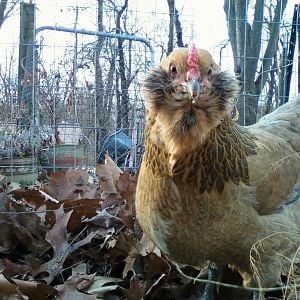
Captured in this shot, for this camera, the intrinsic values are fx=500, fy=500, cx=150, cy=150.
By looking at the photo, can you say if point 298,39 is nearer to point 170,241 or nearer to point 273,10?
point 273,10

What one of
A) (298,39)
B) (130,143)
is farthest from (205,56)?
(298,39)

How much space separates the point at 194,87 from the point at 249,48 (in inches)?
199

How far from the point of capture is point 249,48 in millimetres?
6504

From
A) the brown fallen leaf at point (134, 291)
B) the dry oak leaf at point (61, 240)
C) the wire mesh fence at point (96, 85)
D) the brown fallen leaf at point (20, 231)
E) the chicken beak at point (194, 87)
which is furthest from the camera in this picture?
the wire mesh fence at point (96, 85)

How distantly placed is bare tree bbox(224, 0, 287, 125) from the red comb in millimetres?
4471

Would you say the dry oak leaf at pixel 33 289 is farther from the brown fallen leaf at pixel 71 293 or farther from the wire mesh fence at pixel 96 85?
the wire mesh fence at pixel 96 85

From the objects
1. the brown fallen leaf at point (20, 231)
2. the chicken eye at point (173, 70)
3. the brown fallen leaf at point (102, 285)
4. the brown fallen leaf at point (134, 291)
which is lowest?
the brown fallen leaf at point (102, 285)

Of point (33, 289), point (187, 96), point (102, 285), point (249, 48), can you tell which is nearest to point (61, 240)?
point (102, 285)

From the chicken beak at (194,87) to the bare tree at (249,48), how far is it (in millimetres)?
4550

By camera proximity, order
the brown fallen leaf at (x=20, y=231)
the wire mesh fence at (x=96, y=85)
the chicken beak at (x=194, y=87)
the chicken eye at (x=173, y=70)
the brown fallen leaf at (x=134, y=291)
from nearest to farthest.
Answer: the chicken beak at (x=194, y=87)
the chicken eye at (x=173, y=70)
the brown fallen leaf at (x=134, y=291)
the brown fallen leaf at (x=20, y=231)
the wire mesh fence at (x=96, y=85)

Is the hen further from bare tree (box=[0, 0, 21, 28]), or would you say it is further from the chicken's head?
bare tree (box=[0, 0, 21, 28])

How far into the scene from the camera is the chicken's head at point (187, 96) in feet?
5.92

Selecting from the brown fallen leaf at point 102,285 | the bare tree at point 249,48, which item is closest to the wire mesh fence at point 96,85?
the bare tree at point 249,48

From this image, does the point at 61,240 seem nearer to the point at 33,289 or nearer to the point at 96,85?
the point at 33,289
